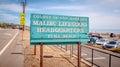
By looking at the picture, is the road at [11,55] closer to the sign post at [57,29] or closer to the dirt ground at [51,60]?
the dirt ground at [51,60]

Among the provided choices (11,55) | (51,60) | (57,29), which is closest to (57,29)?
(57,29)

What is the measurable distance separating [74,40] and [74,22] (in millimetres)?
1096

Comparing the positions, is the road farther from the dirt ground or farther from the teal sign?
the teal sign

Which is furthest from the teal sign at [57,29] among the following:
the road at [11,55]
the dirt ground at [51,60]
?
the road at [11,55]

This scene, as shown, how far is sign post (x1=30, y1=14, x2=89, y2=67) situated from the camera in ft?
33.6

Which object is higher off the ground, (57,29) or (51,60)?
(57,29)

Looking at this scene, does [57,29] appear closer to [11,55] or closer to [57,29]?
[57,29]

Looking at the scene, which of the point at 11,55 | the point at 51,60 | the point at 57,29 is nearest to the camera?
the point at 57,29

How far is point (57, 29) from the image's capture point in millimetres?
10930

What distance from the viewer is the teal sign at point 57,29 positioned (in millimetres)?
10242

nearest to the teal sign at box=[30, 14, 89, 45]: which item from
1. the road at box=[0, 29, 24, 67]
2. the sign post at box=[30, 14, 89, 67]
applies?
the sign post at box=[30, 14, 89, 67]

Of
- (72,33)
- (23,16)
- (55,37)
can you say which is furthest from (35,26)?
(23,16)

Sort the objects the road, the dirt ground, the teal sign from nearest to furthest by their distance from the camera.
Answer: the teal sign, the dirt ground, the road

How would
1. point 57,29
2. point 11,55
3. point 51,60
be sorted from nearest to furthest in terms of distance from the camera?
point 57,29 → point 51,60 → point 11,55
